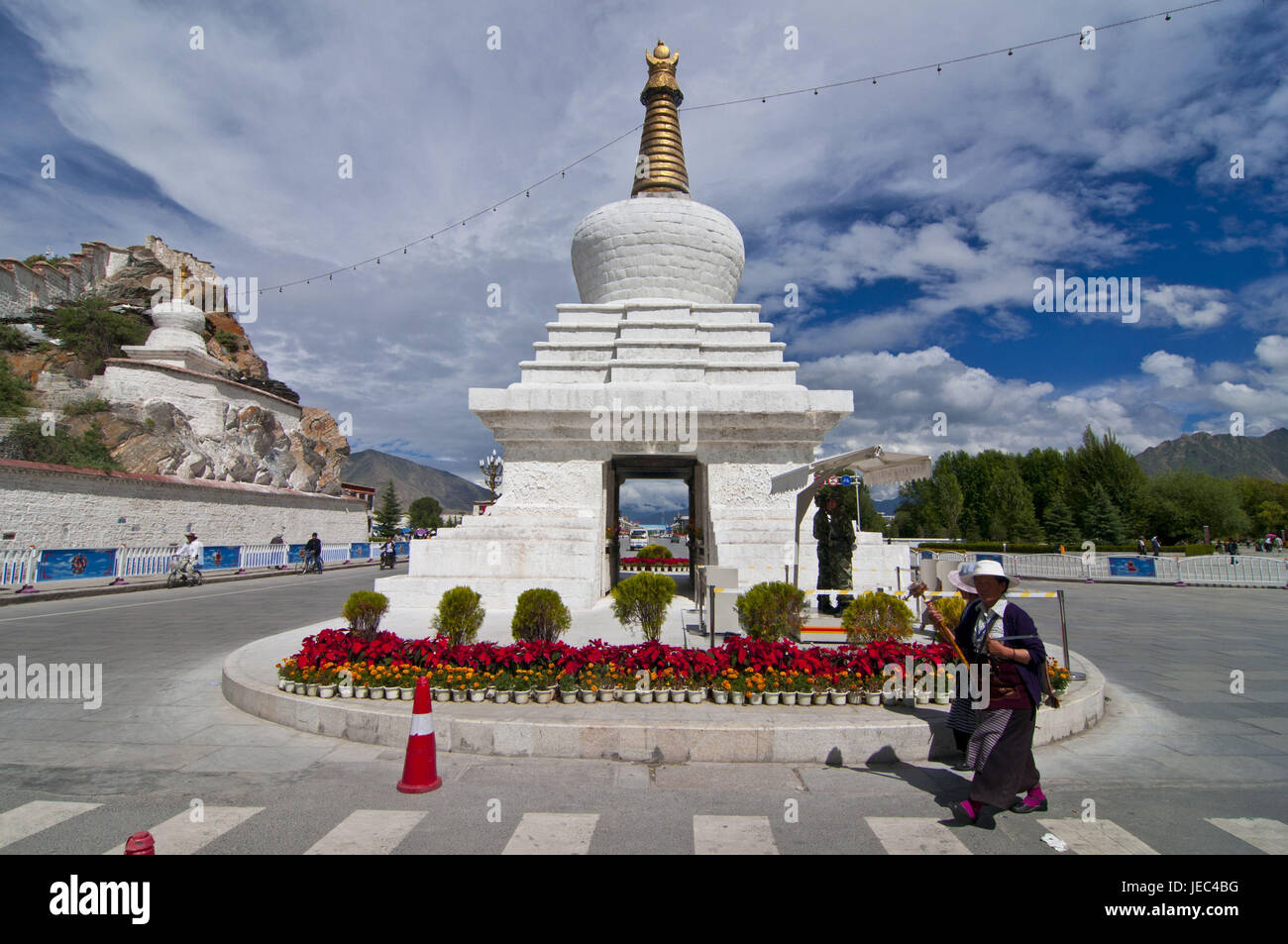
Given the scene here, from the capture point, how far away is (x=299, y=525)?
116ft

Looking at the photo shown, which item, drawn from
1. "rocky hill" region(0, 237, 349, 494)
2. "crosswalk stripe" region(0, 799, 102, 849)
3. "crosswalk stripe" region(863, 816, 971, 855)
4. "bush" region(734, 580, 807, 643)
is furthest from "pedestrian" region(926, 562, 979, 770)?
"rocky hill" region(0, 237, 349, 494)

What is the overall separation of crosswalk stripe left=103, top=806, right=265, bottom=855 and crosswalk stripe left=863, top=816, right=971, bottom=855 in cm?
400

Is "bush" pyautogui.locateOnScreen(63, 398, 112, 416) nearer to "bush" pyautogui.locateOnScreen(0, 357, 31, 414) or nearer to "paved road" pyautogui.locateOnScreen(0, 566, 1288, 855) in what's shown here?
"bush" pyautogui.locateOnScreen(0, 357, 31, 414)

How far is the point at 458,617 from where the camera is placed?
8.14 metres

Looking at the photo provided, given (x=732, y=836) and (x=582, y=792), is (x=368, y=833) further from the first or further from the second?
(x=732, y=836)

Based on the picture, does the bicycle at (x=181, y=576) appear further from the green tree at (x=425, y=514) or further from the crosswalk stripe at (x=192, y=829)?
the green tree at (x=425, y=514)

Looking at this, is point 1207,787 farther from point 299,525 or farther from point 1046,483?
point 1046,483

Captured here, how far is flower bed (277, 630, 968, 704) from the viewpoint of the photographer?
Result: 6371 mm

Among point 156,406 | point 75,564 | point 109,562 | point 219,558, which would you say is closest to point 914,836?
point 75,564

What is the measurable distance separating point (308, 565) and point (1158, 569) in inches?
1303

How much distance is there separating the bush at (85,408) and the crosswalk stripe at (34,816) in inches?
1404

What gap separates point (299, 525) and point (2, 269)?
29.4m

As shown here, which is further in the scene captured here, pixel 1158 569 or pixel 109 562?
pixel 1158 569
